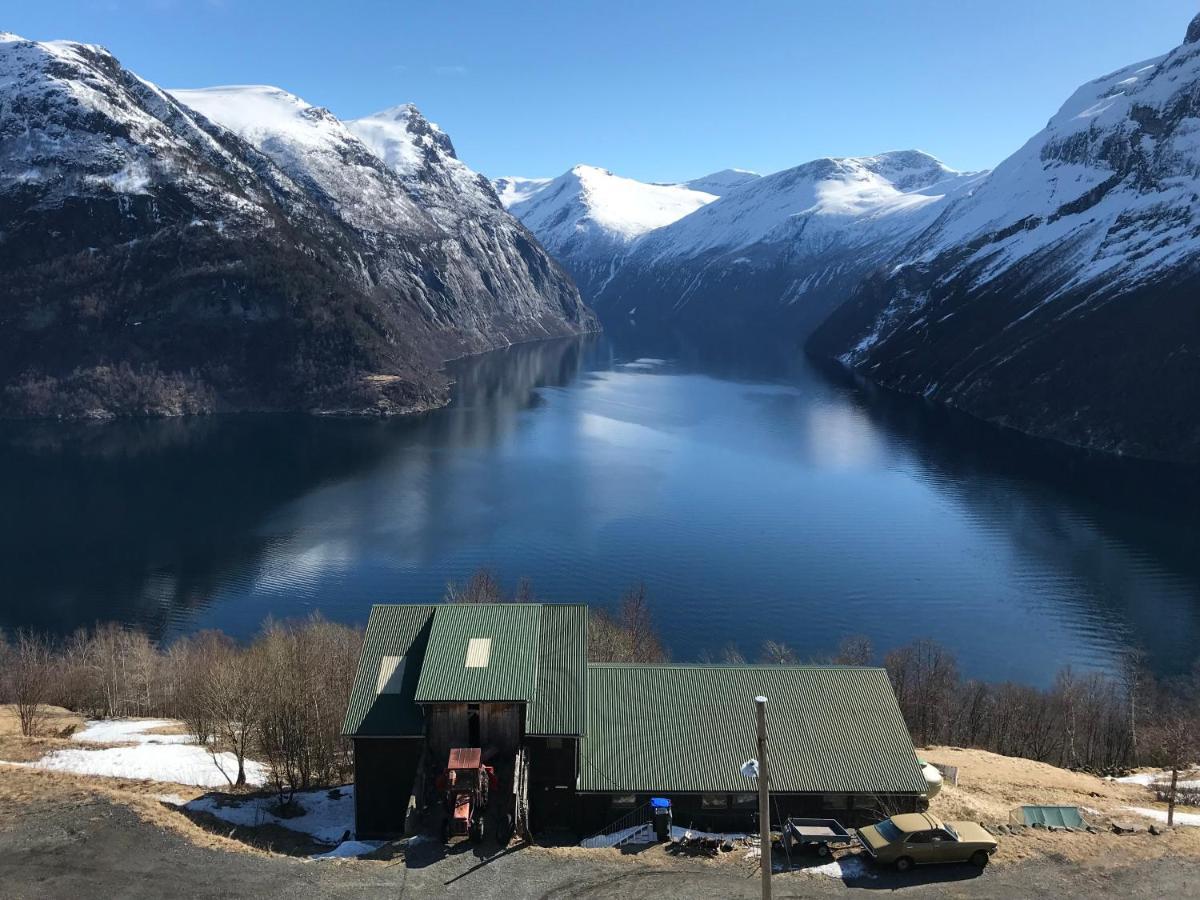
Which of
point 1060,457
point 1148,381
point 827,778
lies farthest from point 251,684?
point 1148,381

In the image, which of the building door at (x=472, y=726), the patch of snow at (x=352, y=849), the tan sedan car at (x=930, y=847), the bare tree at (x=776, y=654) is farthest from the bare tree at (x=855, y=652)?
the patch of snow at (x=352, y=849)

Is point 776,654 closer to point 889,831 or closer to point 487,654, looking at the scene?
point 487,654

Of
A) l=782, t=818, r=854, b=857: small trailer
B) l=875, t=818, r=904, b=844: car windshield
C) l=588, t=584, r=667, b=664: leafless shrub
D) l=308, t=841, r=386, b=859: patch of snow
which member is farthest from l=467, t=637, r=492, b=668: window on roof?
l=588, t=584, r=667, b=664: leafless shrub

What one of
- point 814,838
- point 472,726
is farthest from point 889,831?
point 472,726

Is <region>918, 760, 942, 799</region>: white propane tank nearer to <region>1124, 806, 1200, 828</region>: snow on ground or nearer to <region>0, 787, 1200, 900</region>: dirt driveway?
<region>0, 787, 1200, 900</region>: dirt driveway

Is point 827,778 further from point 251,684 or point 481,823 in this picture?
point 251,684

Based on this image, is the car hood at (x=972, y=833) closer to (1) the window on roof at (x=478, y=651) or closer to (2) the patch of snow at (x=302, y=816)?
(1) the window on roof at (x=478, y=651)
